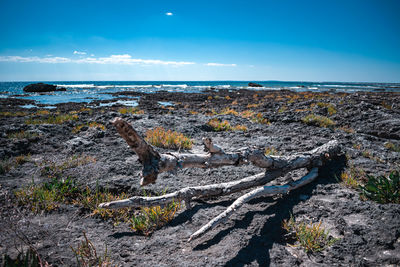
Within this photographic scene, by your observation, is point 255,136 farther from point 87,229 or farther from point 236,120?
point 87,229

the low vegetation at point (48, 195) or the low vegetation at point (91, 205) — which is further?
the low vegetation at point (48, 195)

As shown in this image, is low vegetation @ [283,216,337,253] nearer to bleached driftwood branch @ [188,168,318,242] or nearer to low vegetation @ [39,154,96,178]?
bleached driftwood branch @ [188,168,318,242]

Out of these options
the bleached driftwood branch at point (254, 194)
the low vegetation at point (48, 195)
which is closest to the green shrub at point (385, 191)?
the bleached driftwood branch at point (254, 194)

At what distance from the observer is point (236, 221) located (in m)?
3.18

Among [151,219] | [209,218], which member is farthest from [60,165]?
[209,218]

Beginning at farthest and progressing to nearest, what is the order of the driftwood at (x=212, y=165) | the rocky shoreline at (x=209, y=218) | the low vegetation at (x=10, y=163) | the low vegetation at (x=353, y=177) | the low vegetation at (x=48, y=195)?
1. the low vegetation at (x=10, y=163)
2. the low vegetation at (x=353, y=177)
3. the low vegetation at (x=48, y=195)
4. the rocky shoreline at (x=209, y=218)
5. the driftwood at (x=212, y=165)

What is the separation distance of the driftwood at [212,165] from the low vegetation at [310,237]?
0.75 metres

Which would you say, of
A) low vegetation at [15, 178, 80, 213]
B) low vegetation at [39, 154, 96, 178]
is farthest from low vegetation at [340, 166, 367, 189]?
low vegetation at [39, 154, 96, 178]

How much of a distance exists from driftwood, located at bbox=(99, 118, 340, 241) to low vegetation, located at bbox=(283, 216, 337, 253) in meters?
0.75

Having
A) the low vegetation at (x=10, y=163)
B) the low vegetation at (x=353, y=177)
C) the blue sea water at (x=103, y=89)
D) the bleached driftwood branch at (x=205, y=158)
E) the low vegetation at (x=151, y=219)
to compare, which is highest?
the blue sea water at (x=103, y=89)

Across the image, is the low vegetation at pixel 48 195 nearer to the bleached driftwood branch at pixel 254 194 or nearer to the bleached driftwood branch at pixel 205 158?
the bleached driftwood branch at pixel 205 158

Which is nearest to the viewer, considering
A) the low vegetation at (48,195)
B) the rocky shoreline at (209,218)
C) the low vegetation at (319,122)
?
the rocky shoreline at (209,218)

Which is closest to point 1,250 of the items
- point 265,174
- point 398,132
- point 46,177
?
point 46,177

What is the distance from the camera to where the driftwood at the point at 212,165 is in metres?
2.31
